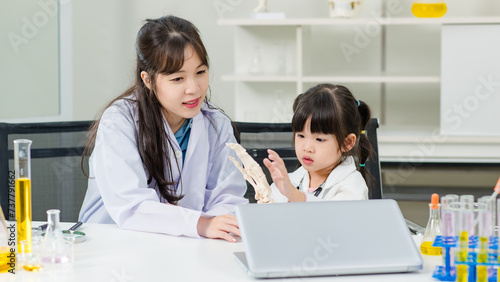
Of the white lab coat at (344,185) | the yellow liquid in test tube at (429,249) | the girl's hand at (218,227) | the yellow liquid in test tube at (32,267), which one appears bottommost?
the yellow liquid in test tube at (32,267)

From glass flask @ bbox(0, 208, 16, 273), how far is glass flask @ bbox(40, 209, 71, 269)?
48 mm

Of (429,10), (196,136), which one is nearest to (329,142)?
(196,136)

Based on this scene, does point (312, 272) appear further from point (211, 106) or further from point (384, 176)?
point (384, 176)

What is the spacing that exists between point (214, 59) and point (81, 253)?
11.7ft

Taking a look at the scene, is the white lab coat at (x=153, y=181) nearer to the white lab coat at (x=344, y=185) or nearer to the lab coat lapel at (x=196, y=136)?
the lab coat lapel at (x=196, y=136)

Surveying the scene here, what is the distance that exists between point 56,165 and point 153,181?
0.32 meters

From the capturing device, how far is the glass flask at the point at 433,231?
1.17m

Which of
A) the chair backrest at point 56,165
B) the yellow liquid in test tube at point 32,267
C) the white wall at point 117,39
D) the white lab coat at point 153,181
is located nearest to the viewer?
the yellow liquid in test tube at point 32,267

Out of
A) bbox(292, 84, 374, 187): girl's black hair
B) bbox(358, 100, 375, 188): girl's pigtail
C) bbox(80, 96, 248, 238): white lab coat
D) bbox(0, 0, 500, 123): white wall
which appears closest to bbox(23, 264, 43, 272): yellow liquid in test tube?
bbox(80, 96, 248, 238): white lab coat

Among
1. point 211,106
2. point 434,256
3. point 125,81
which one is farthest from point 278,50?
point 434,256

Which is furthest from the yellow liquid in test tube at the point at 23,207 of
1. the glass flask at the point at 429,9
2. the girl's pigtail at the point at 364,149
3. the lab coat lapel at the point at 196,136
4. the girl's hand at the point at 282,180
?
the glass flask at the point at 429,9

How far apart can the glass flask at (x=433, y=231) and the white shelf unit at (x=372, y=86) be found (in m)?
2.62

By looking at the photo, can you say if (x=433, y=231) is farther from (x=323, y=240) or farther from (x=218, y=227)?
(x=218, y=227)

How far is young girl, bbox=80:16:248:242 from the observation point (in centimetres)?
151
